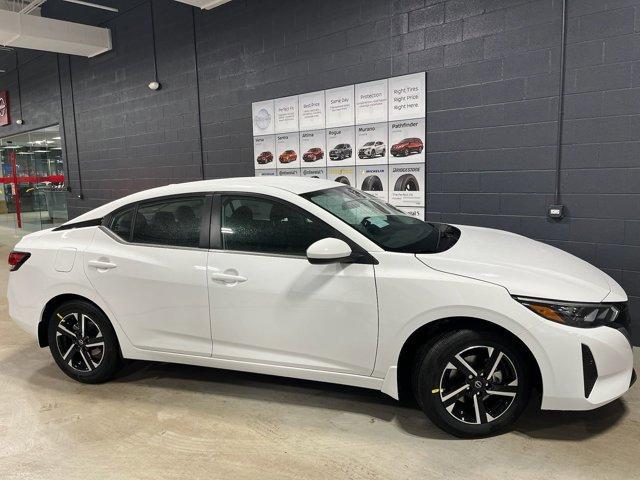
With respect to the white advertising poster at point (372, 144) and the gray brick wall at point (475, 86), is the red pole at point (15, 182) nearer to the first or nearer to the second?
the gray brick wall at point (475, 86)

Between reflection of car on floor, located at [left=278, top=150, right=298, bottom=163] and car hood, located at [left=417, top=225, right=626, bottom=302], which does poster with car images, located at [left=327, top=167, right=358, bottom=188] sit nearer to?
reflection of car on floor, located at [left=278, top=150, right=298, bottom=163]

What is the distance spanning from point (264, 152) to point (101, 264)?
3559 mm

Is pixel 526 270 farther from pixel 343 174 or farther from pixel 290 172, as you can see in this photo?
pixel 290 172

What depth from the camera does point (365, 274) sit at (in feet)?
9.48

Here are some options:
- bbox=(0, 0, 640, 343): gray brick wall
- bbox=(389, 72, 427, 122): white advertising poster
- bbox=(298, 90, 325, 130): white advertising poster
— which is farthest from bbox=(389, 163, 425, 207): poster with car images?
bbox=(298, 90, 325, 130): white advertising poster

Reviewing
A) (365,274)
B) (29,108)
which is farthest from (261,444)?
(29,108)

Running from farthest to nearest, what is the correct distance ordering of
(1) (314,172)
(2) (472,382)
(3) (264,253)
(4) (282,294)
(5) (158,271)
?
(1) (314,172) < (5) (158,271) < (3) (264,253) < (4) (282,294) < (2) (472,382)

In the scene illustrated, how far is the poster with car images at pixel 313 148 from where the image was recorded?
6160mm

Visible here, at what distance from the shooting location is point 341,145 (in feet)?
19.6

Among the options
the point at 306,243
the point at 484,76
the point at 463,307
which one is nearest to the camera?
the point at 463,307

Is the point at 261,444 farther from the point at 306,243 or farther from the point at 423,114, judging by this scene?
the point at 423,114

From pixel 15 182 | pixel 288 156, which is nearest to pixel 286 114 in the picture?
pixel 288 156

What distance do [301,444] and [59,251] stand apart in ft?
7.52

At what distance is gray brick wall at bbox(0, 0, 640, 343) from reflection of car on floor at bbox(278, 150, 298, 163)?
1.97 feet
